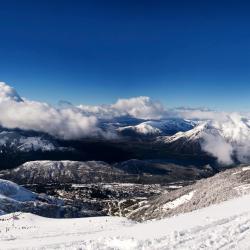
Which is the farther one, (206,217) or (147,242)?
(206,217)

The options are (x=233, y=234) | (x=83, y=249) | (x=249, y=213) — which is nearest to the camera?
(x=83, y=249)

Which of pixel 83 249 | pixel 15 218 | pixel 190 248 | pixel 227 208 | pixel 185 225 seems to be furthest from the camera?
pixel 15 218

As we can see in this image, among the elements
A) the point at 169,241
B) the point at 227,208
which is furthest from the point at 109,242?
the point at 227,208

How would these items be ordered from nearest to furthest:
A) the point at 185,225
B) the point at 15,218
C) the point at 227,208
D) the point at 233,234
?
the point at 233,234 < the point at 185,225 < the point at 227,208 < the point at 15,218

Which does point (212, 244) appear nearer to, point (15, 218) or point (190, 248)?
point (190, 248)

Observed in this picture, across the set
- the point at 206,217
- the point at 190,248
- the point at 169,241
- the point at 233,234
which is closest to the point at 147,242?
the point at 169,241

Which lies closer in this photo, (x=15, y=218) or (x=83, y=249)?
(x=83, y=249)

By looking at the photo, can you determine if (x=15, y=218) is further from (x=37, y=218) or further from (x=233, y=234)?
(x=233, y=234)

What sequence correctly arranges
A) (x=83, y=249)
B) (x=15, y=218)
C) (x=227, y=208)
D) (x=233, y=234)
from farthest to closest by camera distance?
(x=15, y=218), (x=227, y=208), (x=233, y=234), (x=83, y=249)
